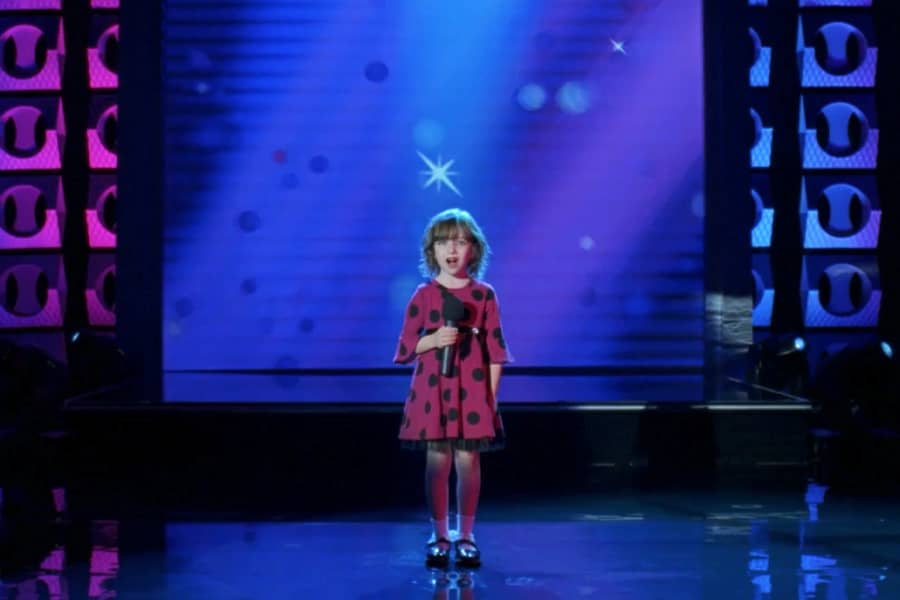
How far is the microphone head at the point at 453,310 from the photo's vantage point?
315cm

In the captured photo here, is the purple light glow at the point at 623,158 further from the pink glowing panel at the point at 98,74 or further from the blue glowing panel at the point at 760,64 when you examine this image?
the pink glowing panel at the point at 98,74

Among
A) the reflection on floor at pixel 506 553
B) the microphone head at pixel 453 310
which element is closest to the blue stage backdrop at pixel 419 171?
the reflection on floor at pixel 506 553

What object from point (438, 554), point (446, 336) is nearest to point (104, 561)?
point (438, 554)

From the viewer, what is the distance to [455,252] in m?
3.24

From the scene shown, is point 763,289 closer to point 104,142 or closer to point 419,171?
point 419,171

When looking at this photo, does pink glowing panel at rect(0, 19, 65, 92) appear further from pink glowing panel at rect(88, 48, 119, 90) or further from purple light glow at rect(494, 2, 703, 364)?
purple light glow at rect(494, 2, 703, 364)

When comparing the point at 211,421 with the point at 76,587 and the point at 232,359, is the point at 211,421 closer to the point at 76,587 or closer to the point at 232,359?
the point at 76,587

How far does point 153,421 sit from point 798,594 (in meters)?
2.73

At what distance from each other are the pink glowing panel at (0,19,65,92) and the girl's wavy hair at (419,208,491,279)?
4009 mm

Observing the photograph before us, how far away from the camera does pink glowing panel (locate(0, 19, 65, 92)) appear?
6.59m

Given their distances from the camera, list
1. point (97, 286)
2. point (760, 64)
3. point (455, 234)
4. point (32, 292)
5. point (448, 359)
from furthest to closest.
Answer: point (760, 64)
point (97, 286)
point (32, 292)
point (455, 234)
point (448, 359)

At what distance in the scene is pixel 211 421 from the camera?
15.4 feet

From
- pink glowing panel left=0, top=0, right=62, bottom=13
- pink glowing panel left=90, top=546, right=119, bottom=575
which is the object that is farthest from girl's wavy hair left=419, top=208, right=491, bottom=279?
pink glowing panel left=0, top=0, right=62, bottom=13

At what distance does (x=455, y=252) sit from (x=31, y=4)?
4.38 m
